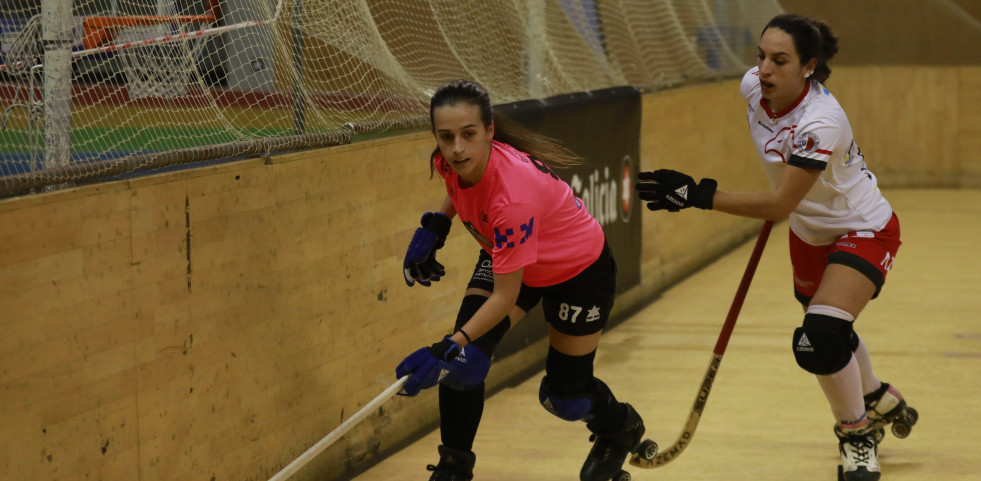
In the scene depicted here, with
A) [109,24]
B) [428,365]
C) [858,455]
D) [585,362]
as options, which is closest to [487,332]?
[585,362]

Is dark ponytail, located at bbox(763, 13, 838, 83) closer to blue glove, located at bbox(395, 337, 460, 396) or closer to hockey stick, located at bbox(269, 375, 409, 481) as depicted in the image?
blue glove, located at bbox(395, 337, 460, 396)

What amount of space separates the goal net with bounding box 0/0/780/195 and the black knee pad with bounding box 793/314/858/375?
1917 mm

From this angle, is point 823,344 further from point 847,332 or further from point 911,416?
point 911,416

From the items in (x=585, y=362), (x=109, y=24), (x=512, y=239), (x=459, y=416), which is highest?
(x=109, y=24)

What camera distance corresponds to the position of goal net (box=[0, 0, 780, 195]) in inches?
138

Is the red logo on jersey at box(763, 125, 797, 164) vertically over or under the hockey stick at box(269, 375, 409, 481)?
over

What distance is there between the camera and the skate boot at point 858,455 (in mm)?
4242

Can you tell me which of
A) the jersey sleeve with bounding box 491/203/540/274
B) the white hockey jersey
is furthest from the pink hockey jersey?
the white hockey jersey

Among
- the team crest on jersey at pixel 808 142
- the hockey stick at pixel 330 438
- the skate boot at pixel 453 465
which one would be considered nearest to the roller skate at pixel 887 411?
the team crest on jersey at pixel 808 142

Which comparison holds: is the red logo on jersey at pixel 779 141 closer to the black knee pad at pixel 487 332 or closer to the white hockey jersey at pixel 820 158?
the white hockey jersey at pixel 820 158

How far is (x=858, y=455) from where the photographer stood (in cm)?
427

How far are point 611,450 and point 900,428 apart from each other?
4.28 ft

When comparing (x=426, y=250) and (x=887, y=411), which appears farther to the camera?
(x=887, y=411)

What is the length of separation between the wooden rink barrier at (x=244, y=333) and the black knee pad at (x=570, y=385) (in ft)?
2.36
